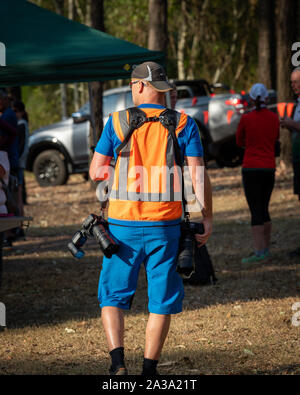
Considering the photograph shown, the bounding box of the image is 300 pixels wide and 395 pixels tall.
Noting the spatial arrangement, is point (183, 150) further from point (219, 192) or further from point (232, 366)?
point (219, 192)

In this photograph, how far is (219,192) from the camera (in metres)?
16.0

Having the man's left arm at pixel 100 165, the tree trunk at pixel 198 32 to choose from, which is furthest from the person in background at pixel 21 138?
the tree trunk at pixel 198 32

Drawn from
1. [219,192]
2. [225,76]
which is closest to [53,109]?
[225,76]

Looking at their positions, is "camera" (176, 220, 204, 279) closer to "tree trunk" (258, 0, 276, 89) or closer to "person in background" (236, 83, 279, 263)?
"person in background" (236, 83, 279, 263)

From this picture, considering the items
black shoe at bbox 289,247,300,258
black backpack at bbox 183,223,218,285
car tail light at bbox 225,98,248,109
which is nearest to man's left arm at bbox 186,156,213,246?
black backpack at bbox 183,223,218,285

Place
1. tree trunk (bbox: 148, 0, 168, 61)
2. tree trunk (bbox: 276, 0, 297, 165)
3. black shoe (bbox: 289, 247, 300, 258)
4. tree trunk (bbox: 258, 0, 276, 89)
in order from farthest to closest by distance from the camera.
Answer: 1. tree trunk (bbox: 258, 0, 276, 89)
2. tree trunk (bbox: 276, 0, 297, 165)
3. tree trunk (bbox: 148, 0, 168, 61)
4. black shoe (bbox: 289, 247, 300, 258)

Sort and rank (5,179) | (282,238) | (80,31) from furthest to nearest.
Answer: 1. (282,238)
2. (80,31)
3. (5,179)

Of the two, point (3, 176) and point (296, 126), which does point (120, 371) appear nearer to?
point (3, 176)

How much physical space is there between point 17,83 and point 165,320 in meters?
3.65

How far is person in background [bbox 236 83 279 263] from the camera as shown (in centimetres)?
821

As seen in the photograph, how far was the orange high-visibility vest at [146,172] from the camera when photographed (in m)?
4.26

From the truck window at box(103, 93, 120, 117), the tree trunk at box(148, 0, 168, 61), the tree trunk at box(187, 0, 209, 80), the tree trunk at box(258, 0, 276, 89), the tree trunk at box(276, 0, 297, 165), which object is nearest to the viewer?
the tree trunk at box(148, 0, 168, 61)

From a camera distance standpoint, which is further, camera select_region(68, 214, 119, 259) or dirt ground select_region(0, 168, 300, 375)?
dirt ground select_region(0, 168, 300, 375)

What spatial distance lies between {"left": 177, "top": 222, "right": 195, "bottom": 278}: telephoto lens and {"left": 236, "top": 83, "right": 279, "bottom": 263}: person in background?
157 inches
